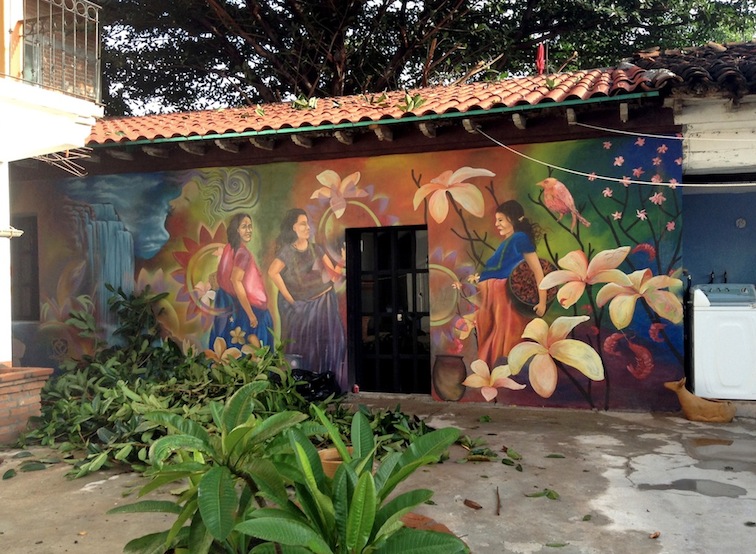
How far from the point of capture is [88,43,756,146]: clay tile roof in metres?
6.26

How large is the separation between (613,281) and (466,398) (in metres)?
2.07

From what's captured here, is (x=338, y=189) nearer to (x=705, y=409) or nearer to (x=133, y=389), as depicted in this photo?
(x=133, y=389)

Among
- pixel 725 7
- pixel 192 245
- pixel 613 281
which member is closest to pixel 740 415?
pixel 613 281

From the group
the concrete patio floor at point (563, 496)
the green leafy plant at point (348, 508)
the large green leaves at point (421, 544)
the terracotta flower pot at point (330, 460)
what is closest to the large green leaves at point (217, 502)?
the green leafy plant at point (348, 508)

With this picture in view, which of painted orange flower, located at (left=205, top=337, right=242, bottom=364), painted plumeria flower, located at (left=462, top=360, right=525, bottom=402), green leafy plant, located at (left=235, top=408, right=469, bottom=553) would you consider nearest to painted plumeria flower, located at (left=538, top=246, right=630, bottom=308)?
painted plumeria flower, located at (left=462, top=360, right=525, bottom=402)

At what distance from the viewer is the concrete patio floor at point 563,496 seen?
3.74 m

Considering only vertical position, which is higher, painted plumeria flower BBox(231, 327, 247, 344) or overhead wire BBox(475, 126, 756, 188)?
overhead wire BBox(475, 126, 756, 188)

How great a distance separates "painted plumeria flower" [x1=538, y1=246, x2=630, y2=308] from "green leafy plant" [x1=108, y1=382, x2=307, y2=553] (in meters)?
4.79

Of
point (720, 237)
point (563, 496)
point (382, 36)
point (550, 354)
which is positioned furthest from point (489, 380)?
Result: point (382, 36)

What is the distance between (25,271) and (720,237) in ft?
30.6

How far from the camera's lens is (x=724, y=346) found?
6605 mm

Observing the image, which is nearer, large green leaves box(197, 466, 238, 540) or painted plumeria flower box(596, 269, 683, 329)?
large green leaves box(197, 466, 238, 540)

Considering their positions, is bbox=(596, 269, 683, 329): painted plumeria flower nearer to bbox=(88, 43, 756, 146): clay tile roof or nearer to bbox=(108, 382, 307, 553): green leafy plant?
bbox=(88, 43, 756, 146): clay tile roof

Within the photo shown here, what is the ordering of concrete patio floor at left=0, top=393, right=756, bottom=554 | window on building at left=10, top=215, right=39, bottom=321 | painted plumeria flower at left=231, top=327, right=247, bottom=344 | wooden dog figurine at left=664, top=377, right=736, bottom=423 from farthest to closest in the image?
window on building at left=10, top=215, right=39, bottom=321
painted plumeria flower at left=231, top=327, right=247, bottom=344
wooden dog figurine at left=664, top=377, right=736, bottom=423
concrete patio floor at left=0, top=393, right=756, bottom=554
